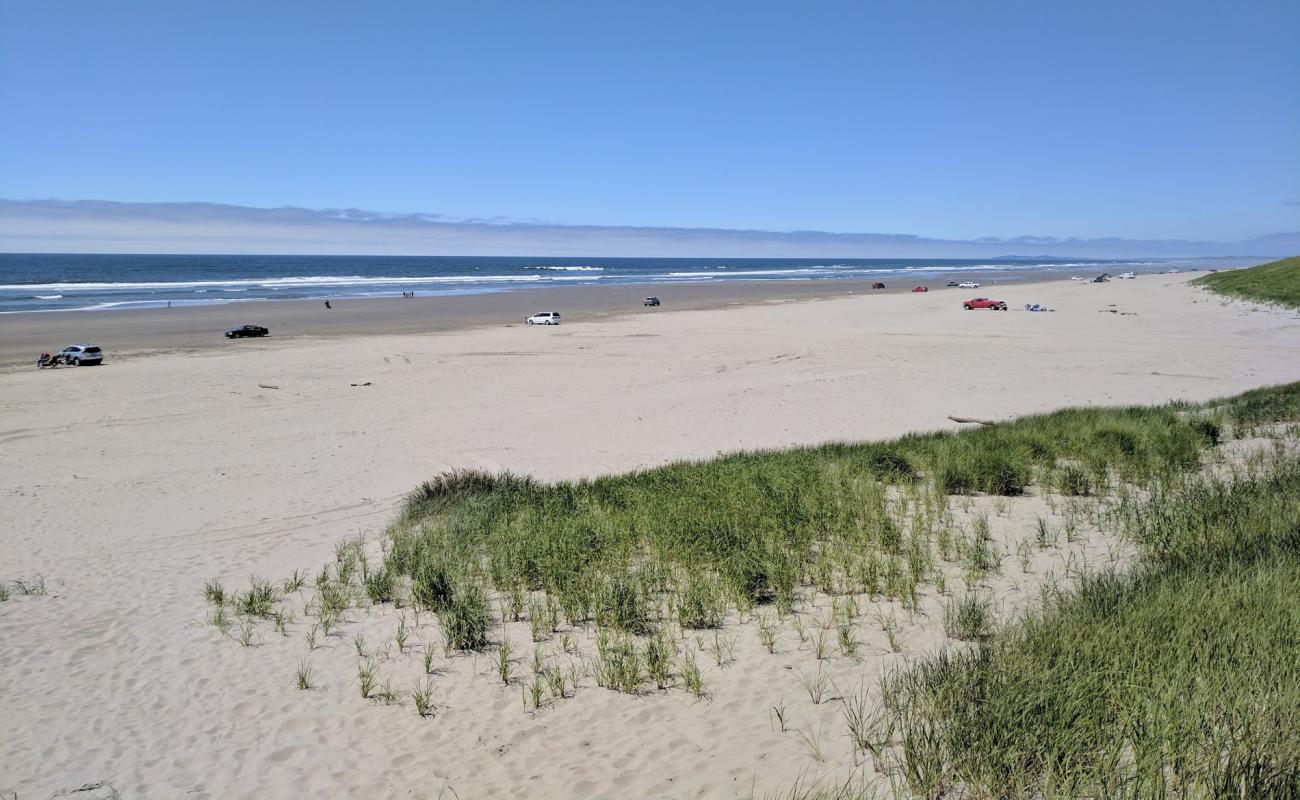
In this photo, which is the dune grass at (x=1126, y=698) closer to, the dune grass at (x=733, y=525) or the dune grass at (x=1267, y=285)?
the dune grass at (x=733, y=525)

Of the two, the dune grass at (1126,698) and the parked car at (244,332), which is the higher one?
the parked car at (244,332)

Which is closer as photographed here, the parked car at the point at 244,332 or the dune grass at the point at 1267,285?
the parked car at the point at 244,332

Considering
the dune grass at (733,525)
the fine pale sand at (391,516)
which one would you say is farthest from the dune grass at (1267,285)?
the dune grass at (733,525)

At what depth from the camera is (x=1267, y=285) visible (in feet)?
168

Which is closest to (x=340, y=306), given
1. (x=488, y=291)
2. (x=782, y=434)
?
(x=488, y=291)

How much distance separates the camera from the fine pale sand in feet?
17.0

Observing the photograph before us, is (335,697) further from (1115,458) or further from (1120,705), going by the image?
(1115,458)

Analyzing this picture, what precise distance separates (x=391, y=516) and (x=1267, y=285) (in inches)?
2322

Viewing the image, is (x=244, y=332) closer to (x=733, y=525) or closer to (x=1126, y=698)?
(x=733, y=525)

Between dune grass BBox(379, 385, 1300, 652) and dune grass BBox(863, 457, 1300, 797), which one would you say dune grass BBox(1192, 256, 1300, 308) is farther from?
dune grass BBox(863, 457, 1300, 797)

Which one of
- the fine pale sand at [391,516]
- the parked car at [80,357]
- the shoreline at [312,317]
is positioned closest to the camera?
the fine pale sand at [391,516]

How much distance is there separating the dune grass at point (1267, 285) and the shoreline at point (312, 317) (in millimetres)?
19175

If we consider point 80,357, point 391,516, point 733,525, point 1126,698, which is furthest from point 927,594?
point 80,357

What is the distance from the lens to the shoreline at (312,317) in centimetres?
3822
